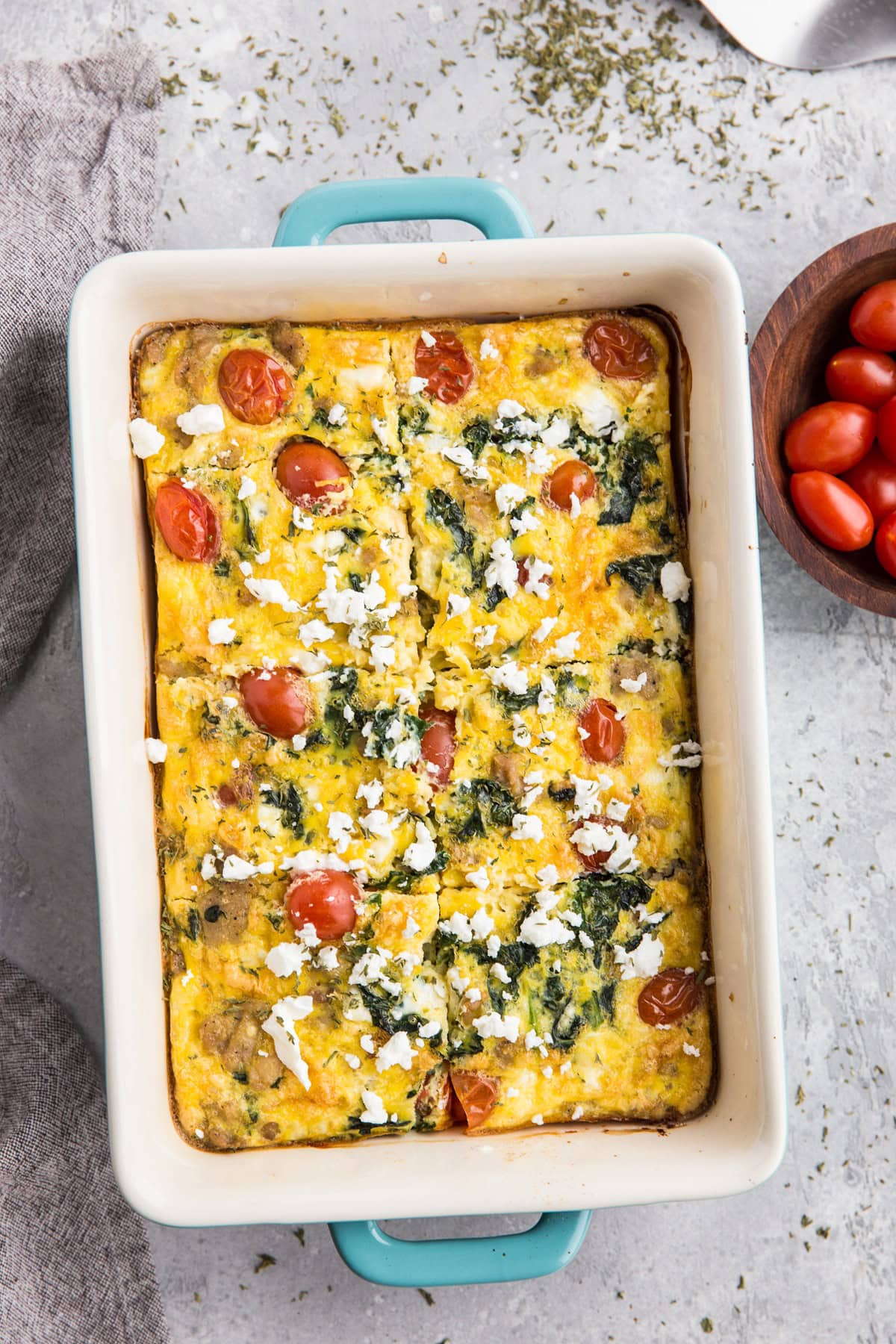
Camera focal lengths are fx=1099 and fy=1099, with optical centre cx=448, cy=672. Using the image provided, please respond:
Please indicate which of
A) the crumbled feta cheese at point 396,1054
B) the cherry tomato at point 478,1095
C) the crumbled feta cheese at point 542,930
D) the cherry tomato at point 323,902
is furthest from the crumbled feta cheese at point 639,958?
the cherry tomato at point 323,902

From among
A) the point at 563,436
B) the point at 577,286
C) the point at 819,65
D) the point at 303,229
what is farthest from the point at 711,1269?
the point at 819,65

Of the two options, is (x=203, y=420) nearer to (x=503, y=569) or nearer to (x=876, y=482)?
(x=503, y=569)

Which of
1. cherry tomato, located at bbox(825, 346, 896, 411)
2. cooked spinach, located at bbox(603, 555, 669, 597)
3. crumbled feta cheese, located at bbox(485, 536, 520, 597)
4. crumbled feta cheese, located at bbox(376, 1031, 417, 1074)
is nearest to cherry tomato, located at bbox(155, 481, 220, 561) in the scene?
crumbled feta cheese, located at bbox(485, 536, 520, 597)

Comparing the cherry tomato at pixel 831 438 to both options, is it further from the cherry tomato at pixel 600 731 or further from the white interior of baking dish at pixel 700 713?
the cherry tomato at pixel 600 731

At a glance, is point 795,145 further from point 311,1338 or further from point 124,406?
point 311,1338

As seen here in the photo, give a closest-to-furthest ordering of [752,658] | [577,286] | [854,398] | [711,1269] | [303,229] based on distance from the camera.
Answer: [752,658]
[577,286]
[303,229]
[854,398]
[711,1269]

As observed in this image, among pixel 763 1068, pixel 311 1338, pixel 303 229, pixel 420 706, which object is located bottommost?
pixel 311 1338
